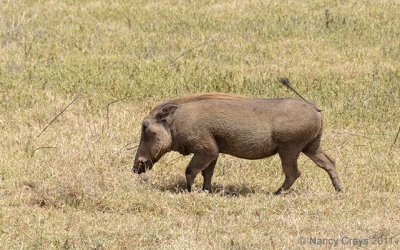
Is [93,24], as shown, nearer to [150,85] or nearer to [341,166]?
[150,85]

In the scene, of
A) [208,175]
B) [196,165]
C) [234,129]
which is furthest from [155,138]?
[234,129]

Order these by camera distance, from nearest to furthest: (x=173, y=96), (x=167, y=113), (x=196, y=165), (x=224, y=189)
Result: 1. (x=196, y=165)
2. (x=167, y=113)
3. (x=224, y=189)
4. (x=173, y=96)

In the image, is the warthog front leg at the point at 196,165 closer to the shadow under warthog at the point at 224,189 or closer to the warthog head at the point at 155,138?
the shadow under warthog at the point at 224,189

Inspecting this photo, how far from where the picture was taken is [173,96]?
1169 centimetres

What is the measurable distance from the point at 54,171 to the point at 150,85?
135 inches

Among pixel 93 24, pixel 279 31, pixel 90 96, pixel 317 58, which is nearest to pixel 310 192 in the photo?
pixel 90 96

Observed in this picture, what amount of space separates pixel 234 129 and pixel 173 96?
11.1 feet

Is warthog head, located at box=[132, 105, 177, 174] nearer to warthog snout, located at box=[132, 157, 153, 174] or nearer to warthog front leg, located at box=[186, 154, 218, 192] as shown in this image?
warthog snout, located at box=[132, 157, 153, 174]

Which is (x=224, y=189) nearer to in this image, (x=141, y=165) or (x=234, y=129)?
(x=234, y=129)

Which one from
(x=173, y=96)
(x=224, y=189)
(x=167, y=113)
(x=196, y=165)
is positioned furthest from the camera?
(x=173, y=96)

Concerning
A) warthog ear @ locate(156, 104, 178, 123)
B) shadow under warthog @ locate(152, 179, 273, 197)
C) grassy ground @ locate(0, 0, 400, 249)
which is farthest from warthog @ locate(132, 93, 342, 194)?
grassy ground @ locate(0, 0, 400, 249)

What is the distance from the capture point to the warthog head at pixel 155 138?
8453mm

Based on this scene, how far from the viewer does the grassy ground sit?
23.9ft

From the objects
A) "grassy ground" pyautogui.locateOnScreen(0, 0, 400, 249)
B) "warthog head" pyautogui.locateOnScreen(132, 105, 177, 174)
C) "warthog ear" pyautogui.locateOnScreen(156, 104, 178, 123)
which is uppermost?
"warthog ear" pyautogui.locateOnScreen(156, 104, 178, 123)
